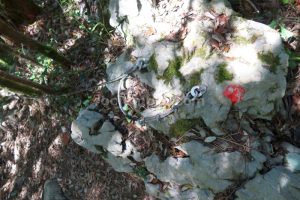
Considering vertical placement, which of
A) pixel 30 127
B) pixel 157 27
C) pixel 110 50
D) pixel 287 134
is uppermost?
pixel 157 27

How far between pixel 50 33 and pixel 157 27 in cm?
212

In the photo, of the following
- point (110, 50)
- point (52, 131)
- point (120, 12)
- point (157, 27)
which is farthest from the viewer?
point (52, 131)

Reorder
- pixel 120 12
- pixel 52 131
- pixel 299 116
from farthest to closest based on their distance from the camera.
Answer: pixel 52 131 < pixel 120 12 < pixel 299 116

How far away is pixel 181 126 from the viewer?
3.34 meters

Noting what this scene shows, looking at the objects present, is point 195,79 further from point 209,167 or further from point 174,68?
point 209,167

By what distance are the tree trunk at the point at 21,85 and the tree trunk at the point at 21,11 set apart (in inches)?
48.4

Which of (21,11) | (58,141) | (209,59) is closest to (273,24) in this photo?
(209,59)

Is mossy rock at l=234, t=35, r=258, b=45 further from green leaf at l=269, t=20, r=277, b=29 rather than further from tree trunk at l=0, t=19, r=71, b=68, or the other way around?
tree trunk at l=0, t=19, r=71, b=68

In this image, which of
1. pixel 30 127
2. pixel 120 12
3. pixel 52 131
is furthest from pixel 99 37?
pixel 30 127

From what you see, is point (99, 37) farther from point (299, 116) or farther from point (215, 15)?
point (299, 116)

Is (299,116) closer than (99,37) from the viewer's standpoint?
Yes

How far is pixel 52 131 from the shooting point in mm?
4930

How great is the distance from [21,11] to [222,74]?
3.16 meters

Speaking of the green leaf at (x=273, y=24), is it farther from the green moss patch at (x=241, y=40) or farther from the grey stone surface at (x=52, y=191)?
the grey stone surface at (x=52, y=191)
